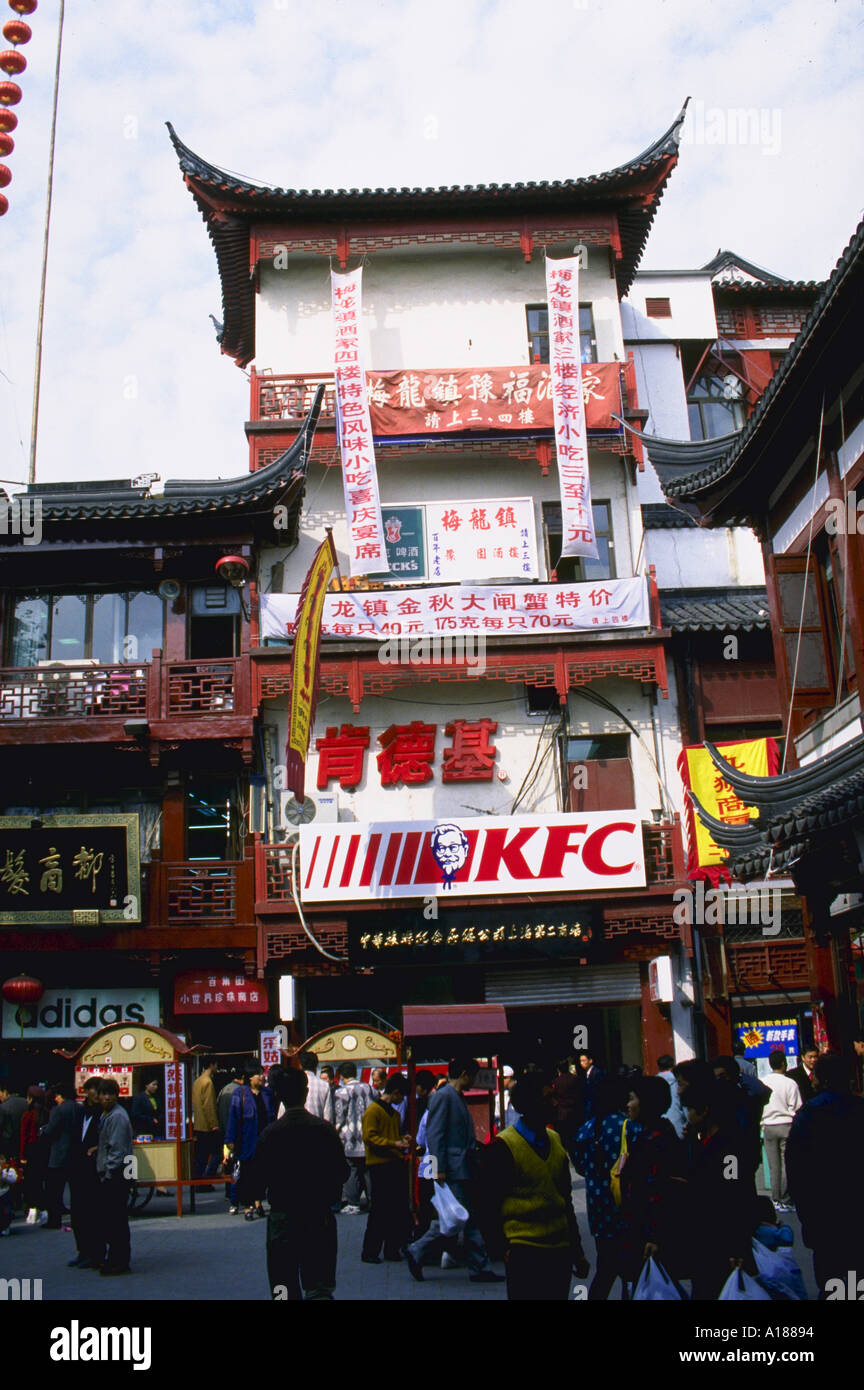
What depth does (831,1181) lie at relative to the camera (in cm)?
767

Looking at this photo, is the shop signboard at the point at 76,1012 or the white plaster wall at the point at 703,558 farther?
the white plaster wall at the point at 703,558

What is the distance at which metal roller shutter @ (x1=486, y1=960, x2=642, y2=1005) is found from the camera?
21.3 m

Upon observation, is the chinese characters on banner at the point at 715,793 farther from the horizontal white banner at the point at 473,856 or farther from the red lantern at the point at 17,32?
the red lantern at the point at 17,32

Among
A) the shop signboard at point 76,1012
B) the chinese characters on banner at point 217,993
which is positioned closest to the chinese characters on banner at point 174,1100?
the chinese characters on banner at point 217,993

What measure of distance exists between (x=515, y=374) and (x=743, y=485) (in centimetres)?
755

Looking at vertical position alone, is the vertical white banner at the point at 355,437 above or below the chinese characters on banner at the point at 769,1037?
above

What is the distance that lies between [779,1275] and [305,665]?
1348 centimetres

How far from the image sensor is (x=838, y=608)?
1452 cm

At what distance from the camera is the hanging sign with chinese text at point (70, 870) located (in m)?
20.3

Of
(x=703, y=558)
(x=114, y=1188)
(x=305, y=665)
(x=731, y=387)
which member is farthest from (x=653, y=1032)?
(x=731, y=387)

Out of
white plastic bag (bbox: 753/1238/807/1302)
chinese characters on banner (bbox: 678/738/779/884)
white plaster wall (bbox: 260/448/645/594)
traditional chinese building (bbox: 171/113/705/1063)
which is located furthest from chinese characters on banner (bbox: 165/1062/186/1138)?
white plastic bag (bbox: 753/1238/807/1302)

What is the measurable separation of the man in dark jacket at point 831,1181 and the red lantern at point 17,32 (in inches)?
624
